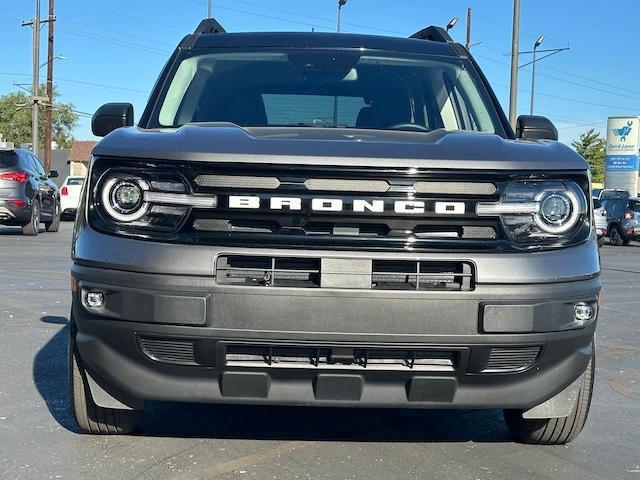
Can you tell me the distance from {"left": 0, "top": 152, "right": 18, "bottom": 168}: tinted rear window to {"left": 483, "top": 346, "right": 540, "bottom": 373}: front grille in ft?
50.8

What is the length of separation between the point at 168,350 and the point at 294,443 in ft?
3.08

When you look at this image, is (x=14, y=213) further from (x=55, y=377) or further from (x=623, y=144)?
(x=623, y=144)

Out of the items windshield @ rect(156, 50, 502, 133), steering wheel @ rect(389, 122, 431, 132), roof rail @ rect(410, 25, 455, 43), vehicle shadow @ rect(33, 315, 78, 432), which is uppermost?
roof rail @ rect(410, 25, 455, 43)

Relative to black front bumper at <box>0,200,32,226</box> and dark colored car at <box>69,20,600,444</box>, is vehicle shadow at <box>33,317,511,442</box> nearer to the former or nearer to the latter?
dark colored car at <box>69,20,600,444</box>

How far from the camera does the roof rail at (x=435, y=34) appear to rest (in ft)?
18.6

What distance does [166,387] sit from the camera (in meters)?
3.51

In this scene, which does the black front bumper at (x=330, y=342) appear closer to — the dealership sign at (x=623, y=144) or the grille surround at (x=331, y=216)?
the grille surround at (x=331, y=216)

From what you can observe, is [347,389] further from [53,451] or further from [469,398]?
[53,451]

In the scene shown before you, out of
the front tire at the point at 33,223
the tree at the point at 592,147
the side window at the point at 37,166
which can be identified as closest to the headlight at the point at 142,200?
the front tire at the point at 33,223

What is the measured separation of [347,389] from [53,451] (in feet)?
4.43

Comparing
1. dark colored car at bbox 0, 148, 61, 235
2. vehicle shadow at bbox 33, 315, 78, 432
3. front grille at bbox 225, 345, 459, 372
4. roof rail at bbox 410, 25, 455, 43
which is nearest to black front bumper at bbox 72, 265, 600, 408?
front grille at bbox 225, 345, 459, 372

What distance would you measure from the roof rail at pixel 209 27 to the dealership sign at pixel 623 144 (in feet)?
173

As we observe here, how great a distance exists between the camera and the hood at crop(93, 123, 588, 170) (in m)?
3.42

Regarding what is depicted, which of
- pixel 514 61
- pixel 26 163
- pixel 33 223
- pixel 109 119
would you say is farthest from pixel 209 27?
pixel 514 61
